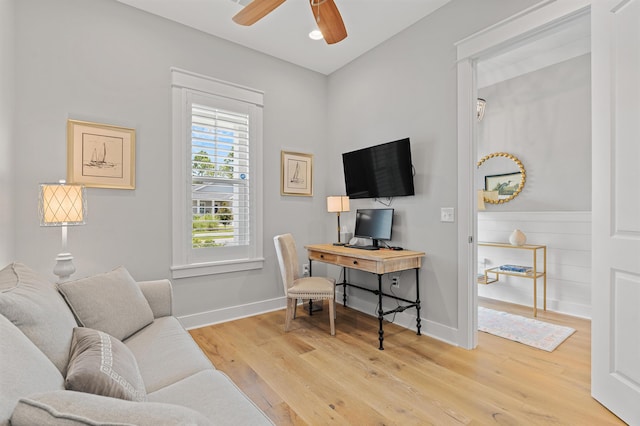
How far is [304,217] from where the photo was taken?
3906 millimetres

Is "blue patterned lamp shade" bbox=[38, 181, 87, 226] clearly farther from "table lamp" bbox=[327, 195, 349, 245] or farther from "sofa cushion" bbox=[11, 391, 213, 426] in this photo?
"table lamp" bbox=[327, 195, 349, 245]

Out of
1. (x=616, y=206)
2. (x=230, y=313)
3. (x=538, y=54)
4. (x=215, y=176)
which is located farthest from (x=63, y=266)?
(x=538, y=54)

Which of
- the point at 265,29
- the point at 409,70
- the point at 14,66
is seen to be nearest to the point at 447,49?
the point at 409,70

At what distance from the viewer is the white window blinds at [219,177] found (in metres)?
3.10

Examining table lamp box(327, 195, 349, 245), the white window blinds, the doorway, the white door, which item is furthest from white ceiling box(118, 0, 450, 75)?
table lamp box(327, 195, 349, 245)

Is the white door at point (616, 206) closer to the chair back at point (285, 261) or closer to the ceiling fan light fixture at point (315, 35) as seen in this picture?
the ceiling fan light fixture at point (315, 35)

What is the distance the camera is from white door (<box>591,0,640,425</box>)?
1674 millimetres

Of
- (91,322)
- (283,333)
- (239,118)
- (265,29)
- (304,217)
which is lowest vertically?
(283,333)

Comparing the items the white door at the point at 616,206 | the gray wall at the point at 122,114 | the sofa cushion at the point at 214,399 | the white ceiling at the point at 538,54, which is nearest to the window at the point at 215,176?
the gray wall at the point at 122,114

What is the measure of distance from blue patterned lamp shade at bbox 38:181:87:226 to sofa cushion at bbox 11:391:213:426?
1.78 m

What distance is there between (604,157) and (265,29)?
117 inches

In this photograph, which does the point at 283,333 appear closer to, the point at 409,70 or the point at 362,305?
the point at 362,305

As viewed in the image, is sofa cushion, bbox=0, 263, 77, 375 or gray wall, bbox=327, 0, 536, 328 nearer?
sofa cushion, bbox=0, 263, 77, 375

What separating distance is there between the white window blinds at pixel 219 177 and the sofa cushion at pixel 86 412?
2535mm
